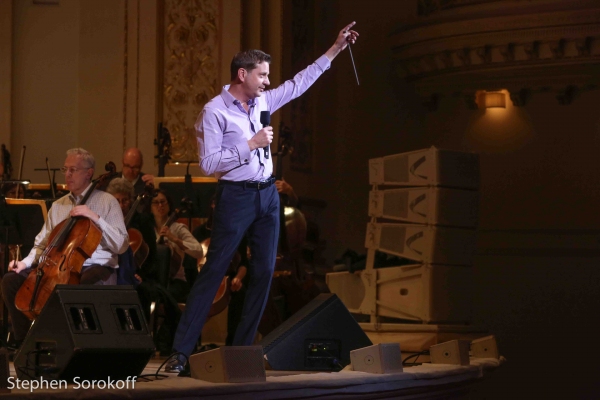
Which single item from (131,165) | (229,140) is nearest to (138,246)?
(131,165)

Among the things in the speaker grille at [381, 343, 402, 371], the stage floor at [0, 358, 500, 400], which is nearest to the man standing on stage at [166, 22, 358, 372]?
the stage floor at [0, 358, 500, 400]

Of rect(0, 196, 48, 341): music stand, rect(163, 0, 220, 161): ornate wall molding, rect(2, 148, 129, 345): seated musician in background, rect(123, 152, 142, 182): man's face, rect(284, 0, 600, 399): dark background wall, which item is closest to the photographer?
rect(2, 148, 129, 345): seated musician in background

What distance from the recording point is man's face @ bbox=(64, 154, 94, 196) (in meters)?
4.97

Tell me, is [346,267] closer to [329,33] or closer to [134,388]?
[329,33]

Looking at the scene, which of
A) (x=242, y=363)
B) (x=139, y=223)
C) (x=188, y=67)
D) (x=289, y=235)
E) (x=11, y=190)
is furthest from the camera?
(x=188, y=67)

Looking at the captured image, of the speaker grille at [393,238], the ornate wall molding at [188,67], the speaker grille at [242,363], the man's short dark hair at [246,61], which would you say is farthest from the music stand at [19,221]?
the ornate wall molding at [188,67]

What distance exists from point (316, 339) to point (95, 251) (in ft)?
3.98

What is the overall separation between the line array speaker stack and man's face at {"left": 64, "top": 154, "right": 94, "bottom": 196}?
244 cm

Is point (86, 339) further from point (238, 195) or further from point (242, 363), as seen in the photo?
point (238, 195)

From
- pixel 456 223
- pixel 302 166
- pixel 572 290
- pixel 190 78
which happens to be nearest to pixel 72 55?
pixel 190 78

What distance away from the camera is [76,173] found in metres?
4.98

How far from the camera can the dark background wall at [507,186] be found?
347 inches

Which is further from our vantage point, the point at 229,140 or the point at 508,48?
the point at 508,48

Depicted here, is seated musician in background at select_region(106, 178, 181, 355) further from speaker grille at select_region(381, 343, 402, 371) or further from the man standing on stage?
speaker grille at select_region(381, 343, 402, 371)
